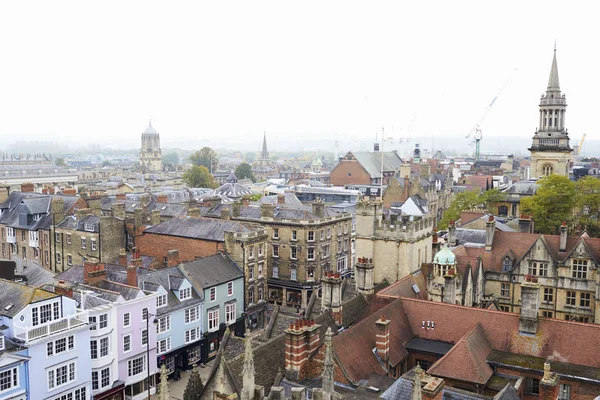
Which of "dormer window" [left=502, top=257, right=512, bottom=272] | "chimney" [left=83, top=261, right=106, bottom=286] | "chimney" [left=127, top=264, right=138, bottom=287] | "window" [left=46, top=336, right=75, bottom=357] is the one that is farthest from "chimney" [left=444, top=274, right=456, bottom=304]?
"chimney" [left=83, top=261, right=106, bottom=286]

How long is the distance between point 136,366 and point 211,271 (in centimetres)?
1206

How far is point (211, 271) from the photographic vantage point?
49.5 meters

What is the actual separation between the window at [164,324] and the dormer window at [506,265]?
2722 centimetres

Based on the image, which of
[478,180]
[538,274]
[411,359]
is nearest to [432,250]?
[538,274]

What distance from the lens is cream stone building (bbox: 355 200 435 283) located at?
42.7 metres

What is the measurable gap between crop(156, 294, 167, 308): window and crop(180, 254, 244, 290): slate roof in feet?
14.2

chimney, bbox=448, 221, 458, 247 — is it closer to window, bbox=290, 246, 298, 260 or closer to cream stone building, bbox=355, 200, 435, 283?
cream stone building, bbox=355, 200, 435, 283

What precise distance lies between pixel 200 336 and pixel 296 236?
64.3ft

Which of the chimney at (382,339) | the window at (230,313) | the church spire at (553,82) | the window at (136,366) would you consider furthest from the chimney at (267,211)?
the church spire at (553,82)

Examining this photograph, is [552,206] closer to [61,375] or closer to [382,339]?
[382,339]

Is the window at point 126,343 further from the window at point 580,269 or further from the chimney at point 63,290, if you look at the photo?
the window at point 580,269

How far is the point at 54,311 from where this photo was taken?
33000mm

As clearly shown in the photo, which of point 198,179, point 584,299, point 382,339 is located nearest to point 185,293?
point 382,339

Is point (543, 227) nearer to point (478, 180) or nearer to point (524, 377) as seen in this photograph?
point (524, 377)
